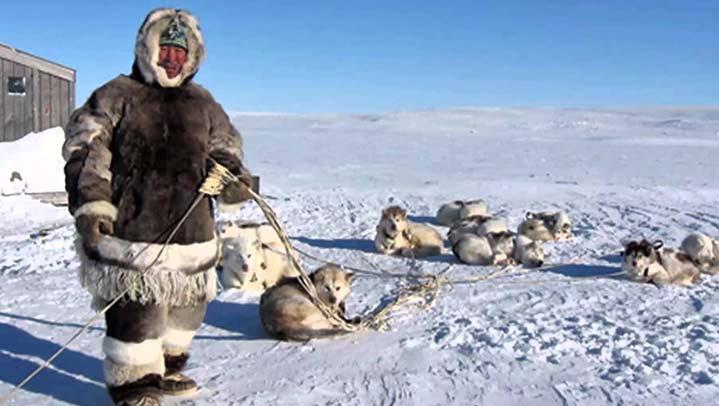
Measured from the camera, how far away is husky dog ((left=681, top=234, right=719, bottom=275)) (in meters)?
7.56

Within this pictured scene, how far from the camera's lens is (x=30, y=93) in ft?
42.2

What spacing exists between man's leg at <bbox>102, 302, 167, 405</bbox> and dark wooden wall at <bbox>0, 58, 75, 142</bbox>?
10406 mm

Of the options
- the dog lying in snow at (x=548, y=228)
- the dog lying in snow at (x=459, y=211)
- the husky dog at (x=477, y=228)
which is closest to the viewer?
the husky dog at (x=477, y=228)

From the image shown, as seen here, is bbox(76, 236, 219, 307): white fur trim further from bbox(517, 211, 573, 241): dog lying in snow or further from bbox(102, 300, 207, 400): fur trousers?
bbox(517, 211, 573, 241): dog lying in snow

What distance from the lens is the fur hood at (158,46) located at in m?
3.66

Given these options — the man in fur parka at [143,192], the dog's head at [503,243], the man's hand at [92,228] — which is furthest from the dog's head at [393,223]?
the man's hand at [92,228]

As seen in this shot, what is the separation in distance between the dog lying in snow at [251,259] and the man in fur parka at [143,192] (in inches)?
116

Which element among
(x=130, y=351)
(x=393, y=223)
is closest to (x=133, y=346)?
(x=130, y=351)

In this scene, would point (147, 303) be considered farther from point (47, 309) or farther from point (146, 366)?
point (47, 309)

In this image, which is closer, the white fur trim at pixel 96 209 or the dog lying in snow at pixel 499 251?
the white fur trim at pixel 96 209

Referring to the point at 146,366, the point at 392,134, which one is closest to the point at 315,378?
the point at 146,366

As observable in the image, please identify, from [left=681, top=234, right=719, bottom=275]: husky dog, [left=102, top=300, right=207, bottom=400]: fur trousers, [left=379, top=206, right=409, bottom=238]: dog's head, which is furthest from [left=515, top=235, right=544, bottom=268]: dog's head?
[left=102, top=300, right=207, bottom=400]: fur trousers

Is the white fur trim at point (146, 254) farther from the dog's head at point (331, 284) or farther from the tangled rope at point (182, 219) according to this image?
the dog's head at point (331, 284)

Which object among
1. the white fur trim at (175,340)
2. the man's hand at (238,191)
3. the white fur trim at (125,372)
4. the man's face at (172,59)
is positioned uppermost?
the man's face at (172,59)
